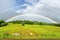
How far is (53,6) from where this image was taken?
971 cm

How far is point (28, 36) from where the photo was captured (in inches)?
348

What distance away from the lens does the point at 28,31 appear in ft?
29.6

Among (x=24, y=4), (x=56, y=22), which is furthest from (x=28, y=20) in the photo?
(x=56, y=22)

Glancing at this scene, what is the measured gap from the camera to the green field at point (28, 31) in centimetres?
880

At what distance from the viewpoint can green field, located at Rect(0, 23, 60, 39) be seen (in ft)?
28.9

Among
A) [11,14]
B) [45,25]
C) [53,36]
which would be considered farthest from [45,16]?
[11,14]

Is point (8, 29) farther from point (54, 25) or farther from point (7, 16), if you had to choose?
point (54, 25)

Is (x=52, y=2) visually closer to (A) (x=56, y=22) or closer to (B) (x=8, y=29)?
(A) (x=56, y=22)

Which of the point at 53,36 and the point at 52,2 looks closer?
the point at 53,36

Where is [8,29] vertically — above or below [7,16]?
below

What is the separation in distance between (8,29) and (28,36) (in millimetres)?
1119

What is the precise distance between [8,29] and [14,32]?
376 millimetres

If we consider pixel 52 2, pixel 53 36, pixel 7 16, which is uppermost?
pixel 52 2

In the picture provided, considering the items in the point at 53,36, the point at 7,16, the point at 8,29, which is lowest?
the point at 53,36
